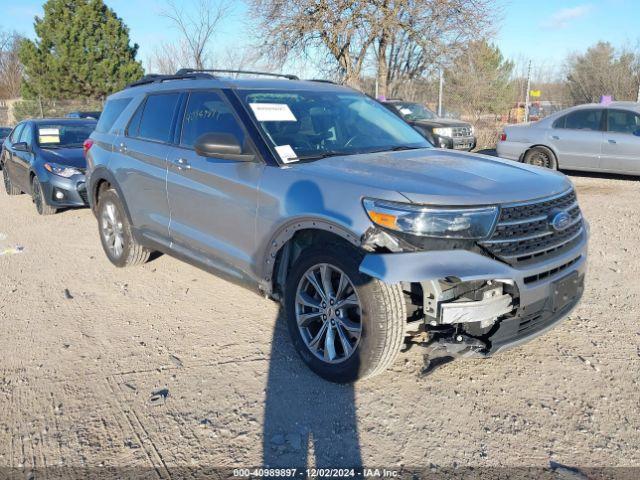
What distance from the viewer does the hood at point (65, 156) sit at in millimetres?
8336

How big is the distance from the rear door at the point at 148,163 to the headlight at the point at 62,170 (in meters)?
3.26

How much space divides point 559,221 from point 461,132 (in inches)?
450

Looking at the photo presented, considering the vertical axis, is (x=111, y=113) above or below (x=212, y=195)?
above

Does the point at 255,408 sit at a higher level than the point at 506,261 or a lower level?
lower

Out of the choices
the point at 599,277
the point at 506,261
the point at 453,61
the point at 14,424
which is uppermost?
the point at 453,61

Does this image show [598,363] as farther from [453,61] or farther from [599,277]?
[453,61]

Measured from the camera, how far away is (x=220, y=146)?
356 centimetres

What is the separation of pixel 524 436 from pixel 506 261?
0.93 meters

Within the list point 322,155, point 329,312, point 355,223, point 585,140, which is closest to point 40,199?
point 322,155

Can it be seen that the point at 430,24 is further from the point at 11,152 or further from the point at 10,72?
the point at 10,72

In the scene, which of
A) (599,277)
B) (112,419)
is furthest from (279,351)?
(599,277)

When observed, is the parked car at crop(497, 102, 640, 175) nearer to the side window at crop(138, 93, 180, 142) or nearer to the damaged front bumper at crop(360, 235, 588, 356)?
the damaged front bumper at crop(360, 235, 588, 356)

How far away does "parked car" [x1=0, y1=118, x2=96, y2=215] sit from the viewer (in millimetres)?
8172

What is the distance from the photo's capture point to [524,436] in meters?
2.83
